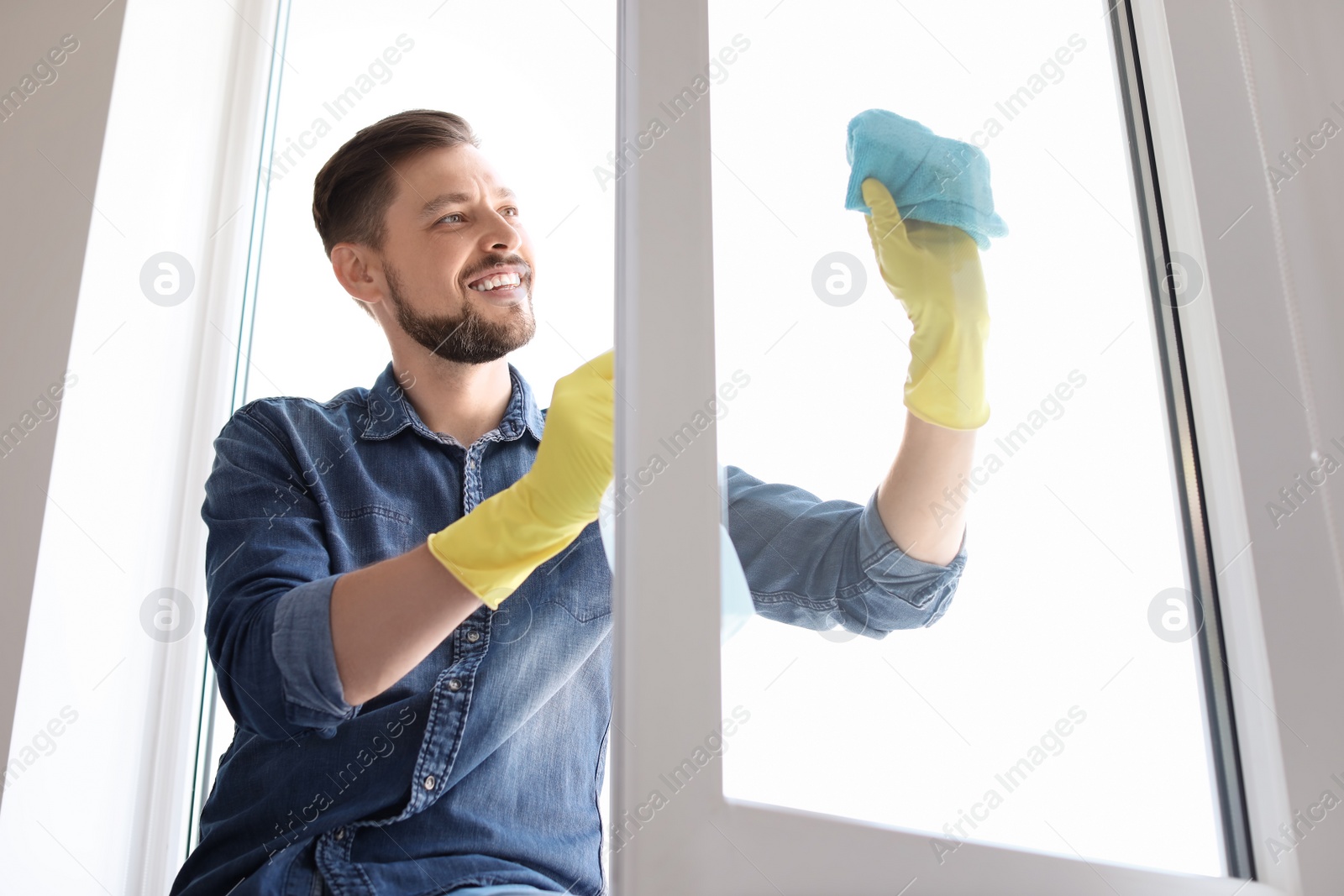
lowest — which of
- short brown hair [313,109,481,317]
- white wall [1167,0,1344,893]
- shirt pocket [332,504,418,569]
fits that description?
white wall [1167,0,1344,893]

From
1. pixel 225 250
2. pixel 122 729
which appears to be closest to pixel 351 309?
pixel 225 250

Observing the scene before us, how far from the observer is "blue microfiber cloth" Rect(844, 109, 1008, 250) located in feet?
2.33

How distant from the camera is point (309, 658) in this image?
81 centimetres

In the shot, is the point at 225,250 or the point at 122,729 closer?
the point at 122,729

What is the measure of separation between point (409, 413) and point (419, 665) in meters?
0.30

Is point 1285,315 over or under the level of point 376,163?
under

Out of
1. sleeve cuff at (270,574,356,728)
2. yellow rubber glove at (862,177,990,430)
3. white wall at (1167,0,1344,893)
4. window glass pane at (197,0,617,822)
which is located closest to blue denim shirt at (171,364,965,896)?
sleeve cuff at (270,574,356,728)

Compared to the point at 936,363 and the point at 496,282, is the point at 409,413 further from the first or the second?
the point at 936,363

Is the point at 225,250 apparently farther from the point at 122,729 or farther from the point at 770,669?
the point at 770,669

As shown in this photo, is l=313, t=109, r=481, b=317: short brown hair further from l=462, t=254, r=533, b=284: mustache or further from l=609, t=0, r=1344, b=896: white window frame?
l=609, t=0, r=1344, b=896: white window frame

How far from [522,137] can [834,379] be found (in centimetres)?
94

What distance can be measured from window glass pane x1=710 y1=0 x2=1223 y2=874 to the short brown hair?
658mm

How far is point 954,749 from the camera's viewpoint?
0.66 meters

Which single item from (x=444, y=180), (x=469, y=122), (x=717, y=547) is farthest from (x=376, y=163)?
(x=717, y=547)
